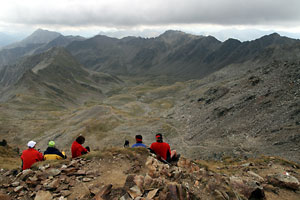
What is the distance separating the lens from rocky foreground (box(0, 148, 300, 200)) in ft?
33.6

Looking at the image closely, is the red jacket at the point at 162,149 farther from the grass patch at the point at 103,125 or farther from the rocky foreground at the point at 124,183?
the grass patch at the point at 103,125

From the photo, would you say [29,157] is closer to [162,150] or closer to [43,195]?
[43,195]

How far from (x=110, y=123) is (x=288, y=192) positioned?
74.9 metres

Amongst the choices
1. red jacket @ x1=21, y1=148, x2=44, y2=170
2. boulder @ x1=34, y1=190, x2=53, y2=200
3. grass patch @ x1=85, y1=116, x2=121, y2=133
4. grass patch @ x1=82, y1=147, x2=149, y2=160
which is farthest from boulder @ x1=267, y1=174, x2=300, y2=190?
grass patch @ x1=85, y1=116, x2=121, y2=133

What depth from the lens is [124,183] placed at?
11.7 metres

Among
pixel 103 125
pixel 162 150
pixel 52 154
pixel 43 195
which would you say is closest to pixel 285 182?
pixel 162 150

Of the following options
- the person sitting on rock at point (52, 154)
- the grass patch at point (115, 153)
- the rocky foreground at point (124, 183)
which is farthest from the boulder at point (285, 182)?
the person sitting on rock at point (52, 154)

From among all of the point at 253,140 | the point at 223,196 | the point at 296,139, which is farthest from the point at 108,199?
the point at 253,140

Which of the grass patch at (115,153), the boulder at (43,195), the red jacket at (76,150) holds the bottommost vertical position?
the boulder at (43,195)

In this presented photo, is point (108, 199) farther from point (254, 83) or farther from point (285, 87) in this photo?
point (254, 83)

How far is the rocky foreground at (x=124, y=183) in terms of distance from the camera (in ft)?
33.6

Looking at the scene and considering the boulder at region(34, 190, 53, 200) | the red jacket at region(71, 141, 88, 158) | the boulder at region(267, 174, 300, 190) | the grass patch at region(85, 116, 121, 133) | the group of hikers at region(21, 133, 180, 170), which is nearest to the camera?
the boulder at region(34, 190, 53, 200)

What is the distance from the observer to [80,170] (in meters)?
13.1

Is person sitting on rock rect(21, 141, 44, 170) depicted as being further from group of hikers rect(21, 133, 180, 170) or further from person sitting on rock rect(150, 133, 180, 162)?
person sitting on rock rect(150, 133, 180, 162)
